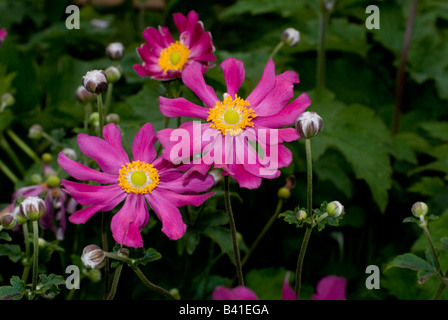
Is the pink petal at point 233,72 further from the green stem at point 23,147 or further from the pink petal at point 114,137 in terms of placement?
the green stem at point 23,147

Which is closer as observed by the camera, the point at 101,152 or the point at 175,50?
the point at 101,152

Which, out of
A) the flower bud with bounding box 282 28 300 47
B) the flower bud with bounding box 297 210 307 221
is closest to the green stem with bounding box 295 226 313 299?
the flower bud with bounding box 297 210 307 221

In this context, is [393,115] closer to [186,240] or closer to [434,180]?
[434,180]

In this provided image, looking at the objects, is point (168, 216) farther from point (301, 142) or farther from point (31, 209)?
point (301, 142)

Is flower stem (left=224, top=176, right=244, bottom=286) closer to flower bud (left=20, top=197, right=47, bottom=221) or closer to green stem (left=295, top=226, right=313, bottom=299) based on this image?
green stem (left=295, top=226, right=313, bottom=299)

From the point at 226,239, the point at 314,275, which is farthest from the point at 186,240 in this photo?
the point at 314,275

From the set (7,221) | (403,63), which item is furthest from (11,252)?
(403,63)
